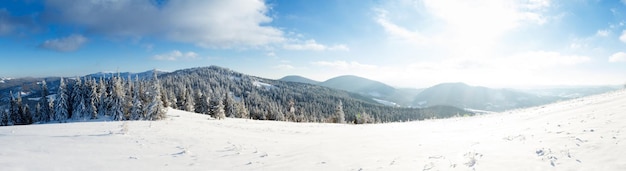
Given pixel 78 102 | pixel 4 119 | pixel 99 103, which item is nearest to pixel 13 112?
pixel 4 119

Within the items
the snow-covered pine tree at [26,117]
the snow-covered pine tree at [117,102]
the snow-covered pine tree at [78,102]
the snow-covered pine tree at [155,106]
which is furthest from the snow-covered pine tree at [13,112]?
the snow-covered pine tree at [155,106]

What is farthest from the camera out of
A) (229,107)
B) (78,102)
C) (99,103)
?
(229,107)

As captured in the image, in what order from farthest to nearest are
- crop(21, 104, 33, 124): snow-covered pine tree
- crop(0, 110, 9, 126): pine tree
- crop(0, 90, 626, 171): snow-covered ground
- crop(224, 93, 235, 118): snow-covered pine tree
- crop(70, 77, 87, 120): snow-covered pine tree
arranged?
crop(224, 93, 235, 118): snow-covered pine tree → crop(21, 104, 33, 124): snow-covered pine tree → crop(0, 110, 9, 126): pine tree → crop(70, 77, 87, 120): snow-covered pine tree → crop(0, 90, 626, 171): snow-covered ground

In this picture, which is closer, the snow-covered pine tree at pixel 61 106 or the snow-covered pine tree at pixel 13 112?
the snow-covered pine tree at pixel 61 106

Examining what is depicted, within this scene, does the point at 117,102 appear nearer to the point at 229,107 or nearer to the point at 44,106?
the point at 229,107

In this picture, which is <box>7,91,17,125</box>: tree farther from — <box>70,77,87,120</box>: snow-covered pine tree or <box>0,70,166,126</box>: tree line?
<box>70,77,87,120</box>: snow-covered pine tree

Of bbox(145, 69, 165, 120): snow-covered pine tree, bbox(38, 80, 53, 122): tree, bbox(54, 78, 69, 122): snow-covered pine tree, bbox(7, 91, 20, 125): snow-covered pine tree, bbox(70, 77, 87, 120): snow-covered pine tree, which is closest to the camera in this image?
bbox(145, 69, 165, 120): snow-covered pine tree

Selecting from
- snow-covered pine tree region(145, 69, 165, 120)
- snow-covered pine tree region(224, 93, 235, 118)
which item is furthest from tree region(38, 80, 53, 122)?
snow-covered pine tree region(145, 69, 165, 120)

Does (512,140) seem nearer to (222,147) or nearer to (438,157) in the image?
(438,157)

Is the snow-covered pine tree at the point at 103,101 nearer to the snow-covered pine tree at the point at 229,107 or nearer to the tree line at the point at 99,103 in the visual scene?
the tree line at the point at 99,103

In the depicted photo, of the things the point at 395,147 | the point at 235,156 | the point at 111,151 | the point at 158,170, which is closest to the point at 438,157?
the point at 395,147

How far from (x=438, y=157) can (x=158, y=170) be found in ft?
31.9

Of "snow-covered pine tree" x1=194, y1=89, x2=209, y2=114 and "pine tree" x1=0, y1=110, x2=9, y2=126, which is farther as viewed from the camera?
"snow-covered pine tree" x1=194, y1=89, x2=209, y2=114

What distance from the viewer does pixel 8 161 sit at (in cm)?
1002
